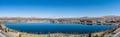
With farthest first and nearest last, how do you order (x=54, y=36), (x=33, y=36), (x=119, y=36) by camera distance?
(x=33, y=36)
(x=54, y=36)
(x=119, y=36)

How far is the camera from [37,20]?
566 ft

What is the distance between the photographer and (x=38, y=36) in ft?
101

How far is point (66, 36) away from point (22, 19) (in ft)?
470

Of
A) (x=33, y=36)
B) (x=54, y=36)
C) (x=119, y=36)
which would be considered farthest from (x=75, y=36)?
(x=119, y=36)

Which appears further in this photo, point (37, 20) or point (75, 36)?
point (37, 20)

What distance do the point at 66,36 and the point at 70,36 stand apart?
0.55 metres

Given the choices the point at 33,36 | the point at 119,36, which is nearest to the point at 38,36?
the point at 33,36

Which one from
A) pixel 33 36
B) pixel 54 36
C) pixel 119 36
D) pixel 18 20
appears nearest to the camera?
pixel 119 36

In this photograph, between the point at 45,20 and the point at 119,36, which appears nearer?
the point at 119,36

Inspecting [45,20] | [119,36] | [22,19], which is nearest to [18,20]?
[22,19]

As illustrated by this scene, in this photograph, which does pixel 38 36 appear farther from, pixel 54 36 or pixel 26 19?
pixel 26 19

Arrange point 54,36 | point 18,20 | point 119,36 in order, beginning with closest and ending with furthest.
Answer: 1. point 119,36
2. point 54,36
3. point 18,20

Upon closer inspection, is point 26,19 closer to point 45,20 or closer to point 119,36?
point 45,20

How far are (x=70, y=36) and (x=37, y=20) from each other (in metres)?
143
